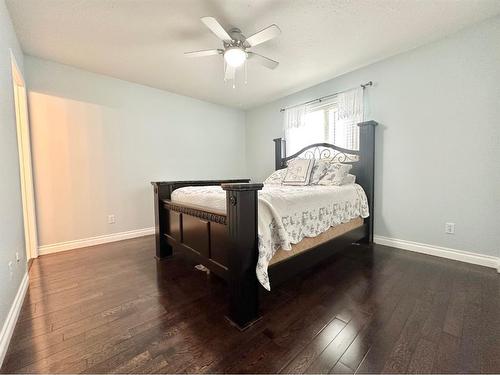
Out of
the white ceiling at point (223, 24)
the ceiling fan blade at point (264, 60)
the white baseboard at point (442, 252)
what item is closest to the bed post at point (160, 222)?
the white ceiling at point (223, 24)

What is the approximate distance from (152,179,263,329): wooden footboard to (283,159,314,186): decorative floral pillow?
159 centimetres

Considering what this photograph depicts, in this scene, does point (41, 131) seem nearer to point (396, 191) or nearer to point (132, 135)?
point (132, 135)

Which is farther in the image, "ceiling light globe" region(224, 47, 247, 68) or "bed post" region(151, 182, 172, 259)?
"bed post" region(151, 182, 172, 259)

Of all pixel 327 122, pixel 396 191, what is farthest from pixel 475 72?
pixel 327 122

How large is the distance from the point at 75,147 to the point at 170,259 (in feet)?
6.81

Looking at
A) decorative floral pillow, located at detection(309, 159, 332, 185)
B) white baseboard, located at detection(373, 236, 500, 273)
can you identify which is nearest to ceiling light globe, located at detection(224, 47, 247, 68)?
decorative floral pillow, located at detection(309, 159, 332, 185)

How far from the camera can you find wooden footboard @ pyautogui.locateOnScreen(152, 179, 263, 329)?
137 centimetres

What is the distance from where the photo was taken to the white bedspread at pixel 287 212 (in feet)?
4.89

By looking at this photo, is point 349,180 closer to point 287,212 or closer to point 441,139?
point 441,139

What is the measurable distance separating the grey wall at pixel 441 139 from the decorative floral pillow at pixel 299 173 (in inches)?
36.5

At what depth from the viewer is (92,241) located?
308cm

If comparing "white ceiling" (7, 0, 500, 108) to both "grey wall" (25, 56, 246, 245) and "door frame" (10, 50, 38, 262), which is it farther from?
"door frame" (10, 50, 38, 262)

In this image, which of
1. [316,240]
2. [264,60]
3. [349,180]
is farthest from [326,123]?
[316,240]

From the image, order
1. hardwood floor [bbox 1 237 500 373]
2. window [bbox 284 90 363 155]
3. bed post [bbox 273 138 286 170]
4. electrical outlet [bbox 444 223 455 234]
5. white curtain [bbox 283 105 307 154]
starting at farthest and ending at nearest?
bed post [bbox 273 138 286 170] < white curtain [bbox 283 105 307 154] < window [bbox 284 90 363 155] < electrical outlet [bbox 444 223 455 234] < hardwood floor [bbox 1 237 500 373]
